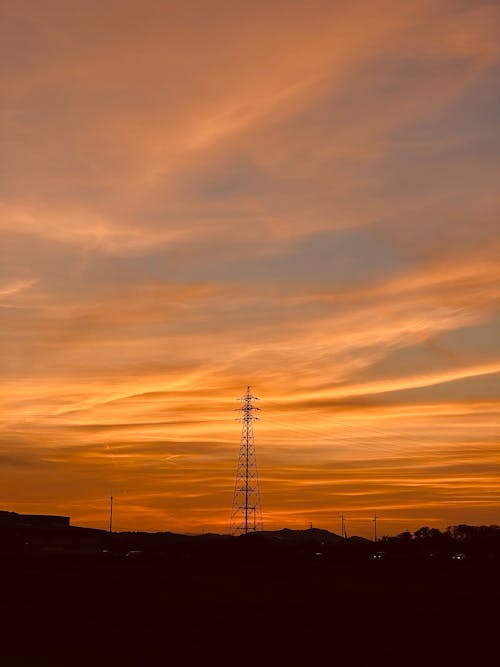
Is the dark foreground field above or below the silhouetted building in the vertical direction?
below

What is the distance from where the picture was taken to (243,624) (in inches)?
1534

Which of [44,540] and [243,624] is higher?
[44,540]

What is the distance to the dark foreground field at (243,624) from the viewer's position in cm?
3004

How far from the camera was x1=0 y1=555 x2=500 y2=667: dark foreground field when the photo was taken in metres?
30.0

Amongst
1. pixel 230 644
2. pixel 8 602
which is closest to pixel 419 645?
pixel 230 644

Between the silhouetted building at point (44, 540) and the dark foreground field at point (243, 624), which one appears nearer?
the dark foreground field at point (243, 624)

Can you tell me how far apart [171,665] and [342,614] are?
18.5 meters

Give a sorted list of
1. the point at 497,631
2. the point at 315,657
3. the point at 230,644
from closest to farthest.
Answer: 1. the point at 315,657
2. the point at 230,644
3. the point at 497,631

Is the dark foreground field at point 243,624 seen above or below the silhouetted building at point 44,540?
below

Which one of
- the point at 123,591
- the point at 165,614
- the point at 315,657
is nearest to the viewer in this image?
the point at 315,657

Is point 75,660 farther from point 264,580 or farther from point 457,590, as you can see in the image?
point 264,580

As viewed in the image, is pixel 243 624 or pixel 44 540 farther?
pixel 44 540

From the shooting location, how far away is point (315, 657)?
30109mm

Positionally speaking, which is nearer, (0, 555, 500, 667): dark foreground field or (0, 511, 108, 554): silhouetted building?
(0, 555, 500, 667): dark foreground field
